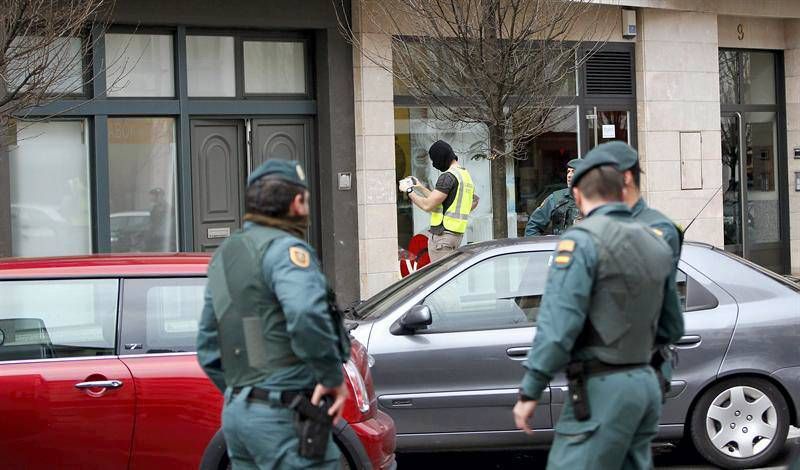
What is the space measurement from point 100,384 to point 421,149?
354 inches

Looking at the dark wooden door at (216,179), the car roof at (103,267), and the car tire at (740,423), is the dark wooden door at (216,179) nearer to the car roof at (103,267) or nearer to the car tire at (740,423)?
the car roof at (103,267)

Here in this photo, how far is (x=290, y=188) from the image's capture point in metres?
4.35

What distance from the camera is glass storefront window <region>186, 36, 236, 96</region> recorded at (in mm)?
13141

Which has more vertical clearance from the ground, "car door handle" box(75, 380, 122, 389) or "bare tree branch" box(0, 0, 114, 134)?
"bare tree branch" box(0, 0, 114, 134)

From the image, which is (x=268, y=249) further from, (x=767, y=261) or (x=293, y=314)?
(x=767, y=261)

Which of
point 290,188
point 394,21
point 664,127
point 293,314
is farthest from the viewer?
point 664,127

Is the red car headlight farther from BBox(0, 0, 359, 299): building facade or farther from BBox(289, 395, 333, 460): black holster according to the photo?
BBox(0, 0, 359, 299): building facade

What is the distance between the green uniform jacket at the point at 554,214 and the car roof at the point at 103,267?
15.0 feet

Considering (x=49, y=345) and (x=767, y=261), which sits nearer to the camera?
(x=49, y=345)

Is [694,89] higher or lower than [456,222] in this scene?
higher

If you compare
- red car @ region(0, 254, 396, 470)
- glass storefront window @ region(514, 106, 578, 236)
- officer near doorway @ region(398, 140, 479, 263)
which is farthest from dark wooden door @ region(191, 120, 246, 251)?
red car @ region(0, 254, 396, 470)

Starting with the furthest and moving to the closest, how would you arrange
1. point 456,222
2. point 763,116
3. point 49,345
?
point 763,116 < point 456,222 < point 49,345

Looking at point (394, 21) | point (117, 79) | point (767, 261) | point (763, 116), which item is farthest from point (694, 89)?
point (117, 79)

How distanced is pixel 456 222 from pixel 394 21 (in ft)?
10.9
